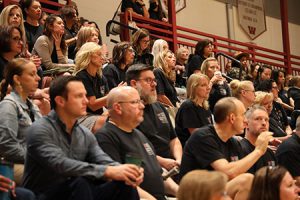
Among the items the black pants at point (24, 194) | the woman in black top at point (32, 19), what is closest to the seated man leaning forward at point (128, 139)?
the black pants at point (24, 194)

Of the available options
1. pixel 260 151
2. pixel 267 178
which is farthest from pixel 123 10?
pixel 267 178

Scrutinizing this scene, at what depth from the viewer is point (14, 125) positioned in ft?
12.1

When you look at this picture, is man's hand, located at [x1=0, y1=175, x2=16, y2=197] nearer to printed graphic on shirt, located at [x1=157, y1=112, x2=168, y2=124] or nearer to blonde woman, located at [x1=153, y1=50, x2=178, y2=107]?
printed graphic on shirt, located at [x1=157, y1=112, x2=168, y2=124]

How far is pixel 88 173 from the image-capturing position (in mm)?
3219

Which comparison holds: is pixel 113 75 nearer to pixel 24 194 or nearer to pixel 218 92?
pixel 218 92

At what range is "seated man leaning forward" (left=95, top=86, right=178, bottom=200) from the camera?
3840mm

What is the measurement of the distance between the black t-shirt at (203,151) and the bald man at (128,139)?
0.34 meters

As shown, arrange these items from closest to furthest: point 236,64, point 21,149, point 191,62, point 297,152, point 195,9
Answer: point 21,149
point 297,152
point 191,62
point 236,64
point 195,9

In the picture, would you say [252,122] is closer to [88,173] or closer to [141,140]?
[141,140]

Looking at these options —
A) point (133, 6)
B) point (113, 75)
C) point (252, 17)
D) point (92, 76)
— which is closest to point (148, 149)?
point (92, 76)

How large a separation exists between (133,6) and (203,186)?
6.64 meters

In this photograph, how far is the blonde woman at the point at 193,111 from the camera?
17.9ft

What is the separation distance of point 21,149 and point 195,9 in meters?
9.73

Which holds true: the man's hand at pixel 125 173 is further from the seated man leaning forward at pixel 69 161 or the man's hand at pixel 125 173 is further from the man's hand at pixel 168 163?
the man's hand at pixel 168 163
